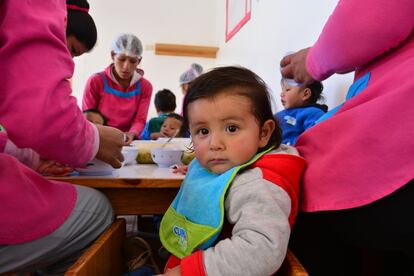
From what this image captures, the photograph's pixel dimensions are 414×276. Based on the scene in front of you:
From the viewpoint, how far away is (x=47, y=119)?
0.47 meters

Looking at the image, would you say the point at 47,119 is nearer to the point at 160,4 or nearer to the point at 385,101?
the point at 385,101

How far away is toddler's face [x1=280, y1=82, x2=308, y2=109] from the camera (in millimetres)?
1428

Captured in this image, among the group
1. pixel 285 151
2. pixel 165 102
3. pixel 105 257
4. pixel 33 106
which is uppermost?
pixel 33 106

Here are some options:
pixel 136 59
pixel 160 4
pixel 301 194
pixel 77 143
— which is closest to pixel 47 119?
pixel 77 143

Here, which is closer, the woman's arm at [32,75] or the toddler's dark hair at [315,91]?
the woman's arm at [32,75]

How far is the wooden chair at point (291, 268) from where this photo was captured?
0.49 metres

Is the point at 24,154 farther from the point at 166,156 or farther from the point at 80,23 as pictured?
the point at 80,23

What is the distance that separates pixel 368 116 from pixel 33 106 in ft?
1.73

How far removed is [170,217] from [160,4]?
13.3 ft

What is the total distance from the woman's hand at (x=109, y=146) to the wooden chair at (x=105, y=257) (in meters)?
0.16

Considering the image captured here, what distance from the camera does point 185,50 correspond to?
411 cm

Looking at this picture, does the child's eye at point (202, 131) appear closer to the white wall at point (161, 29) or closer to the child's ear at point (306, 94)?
the child's ear at point (306, 94)

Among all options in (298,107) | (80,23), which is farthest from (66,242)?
(298,107)

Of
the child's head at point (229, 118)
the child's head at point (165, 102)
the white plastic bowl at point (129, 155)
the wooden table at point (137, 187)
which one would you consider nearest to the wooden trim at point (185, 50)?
the child's head at point (165, 102)
